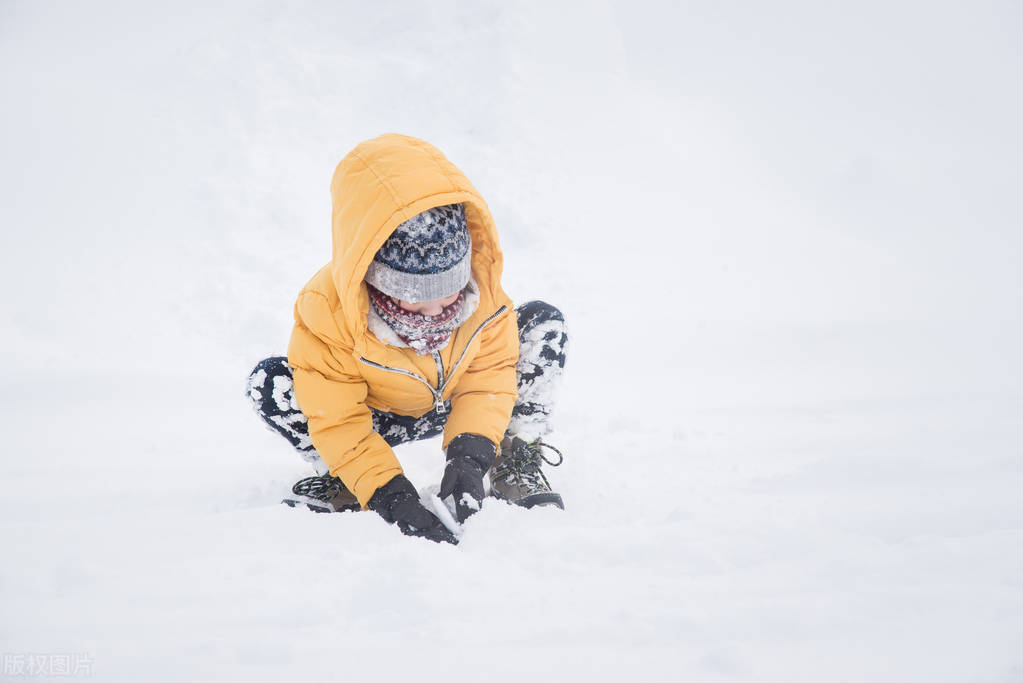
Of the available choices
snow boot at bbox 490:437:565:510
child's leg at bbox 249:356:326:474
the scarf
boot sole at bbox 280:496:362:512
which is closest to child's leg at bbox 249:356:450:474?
child's leg at bbox 249:356:326:474

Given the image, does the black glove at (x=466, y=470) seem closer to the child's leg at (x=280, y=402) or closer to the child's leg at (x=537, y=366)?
the child's leg at (x=537, y=366)

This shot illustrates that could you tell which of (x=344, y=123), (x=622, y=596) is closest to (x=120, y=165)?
(x=344, y=123)

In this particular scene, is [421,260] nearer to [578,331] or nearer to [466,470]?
[466,470]

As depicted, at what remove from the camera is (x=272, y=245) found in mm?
4391

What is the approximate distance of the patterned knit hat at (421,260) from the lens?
4.86ft

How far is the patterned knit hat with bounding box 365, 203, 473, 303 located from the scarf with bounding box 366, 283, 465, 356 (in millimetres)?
78

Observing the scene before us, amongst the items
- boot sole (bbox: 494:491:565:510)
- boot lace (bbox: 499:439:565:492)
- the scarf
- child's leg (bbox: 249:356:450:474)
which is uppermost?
the scarf

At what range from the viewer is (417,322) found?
160cm

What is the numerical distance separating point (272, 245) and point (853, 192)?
15.2 ft

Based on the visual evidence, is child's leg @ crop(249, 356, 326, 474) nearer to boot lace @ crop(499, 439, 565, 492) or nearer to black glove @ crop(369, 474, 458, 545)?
black glove @ crop(369, 474, 458, 545)

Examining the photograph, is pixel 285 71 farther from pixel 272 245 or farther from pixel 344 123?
pixel 272 245

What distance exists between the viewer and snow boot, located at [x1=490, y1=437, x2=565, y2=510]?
1.76 metres

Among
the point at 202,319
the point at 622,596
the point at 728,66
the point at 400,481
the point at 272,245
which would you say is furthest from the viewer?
the point at 728,66

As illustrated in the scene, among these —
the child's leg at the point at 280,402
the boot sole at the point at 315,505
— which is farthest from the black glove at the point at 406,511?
the child's leg at the point at 280,402
